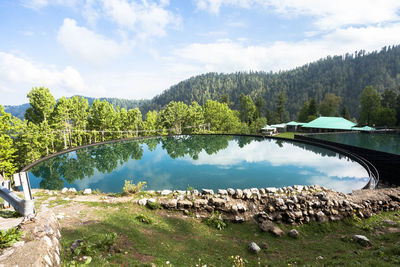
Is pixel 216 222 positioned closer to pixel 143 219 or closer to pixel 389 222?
pixel 143 219

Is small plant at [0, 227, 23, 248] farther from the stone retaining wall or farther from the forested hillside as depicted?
the forested hillside

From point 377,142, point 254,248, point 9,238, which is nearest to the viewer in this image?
point 9,238

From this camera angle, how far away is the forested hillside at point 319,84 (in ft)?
404

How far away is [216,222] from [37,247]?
17.1 feet

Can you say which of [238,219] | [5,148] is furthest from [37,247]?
[5,148]

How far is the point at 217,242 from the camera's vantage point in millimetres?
5734

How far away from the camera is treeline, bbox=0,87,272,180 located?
19794mm

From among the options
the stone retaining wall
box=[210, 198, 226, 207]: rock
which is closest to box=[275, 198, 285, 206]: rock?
the stone retaining wall

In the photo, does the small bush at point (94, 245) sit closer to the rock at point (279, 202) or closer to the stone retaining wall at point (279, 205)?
the stone retaining wall at point (279, 205)

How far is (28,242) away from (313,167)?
1796 centimetres

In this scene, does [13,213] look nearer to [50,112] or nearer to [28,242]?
[28,242]

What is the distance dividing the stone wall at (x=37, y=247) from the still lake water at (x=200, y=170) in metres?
7.95

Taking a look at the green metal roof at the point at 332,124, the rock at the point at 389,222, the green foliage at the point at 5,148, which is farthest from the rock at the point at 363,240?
the green metal roof at the point at 332,124

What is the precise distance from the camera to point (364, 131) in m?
40.1
